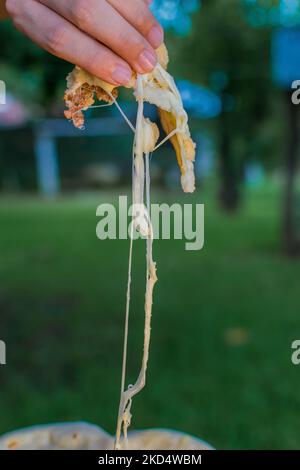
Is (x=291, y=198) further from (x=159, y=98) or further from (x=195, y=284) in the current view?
(x=159, y=98)

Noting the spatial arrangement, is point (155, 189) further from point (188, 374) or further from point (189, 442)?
point (189, 442)

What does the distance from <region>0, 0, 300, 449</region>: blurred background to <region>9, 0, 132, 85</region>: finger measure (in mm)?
1106

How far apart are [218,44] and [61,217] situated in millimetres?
2859

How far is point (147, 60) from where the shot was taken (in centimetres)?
68

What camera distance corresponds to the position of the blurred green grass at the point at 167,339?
1924 millimetres

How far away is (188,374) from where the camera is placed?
7.24 ft

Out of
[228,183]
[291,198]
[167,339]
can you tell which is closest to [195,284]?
[167,339]

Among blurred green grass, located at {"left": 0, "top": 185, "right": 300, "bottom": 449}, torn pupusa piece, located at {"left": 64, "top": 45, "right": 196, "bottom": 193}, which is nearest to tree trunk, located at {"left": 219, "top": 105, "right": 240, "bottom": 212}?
blurred green grass, located at {"left": 0, "top": 185, "right": 300, "bottom": 449}

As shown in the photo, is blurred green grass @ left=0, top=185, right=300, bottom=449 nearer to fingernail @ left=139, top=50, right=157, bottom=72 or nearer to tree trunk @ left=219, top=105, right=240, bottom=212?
fingernail @ left=139, top=50, right=157, bottom=72

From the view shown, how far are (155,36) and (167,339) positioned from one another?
1.99 m

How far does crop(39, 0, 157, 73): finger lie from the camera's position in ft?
2.16
